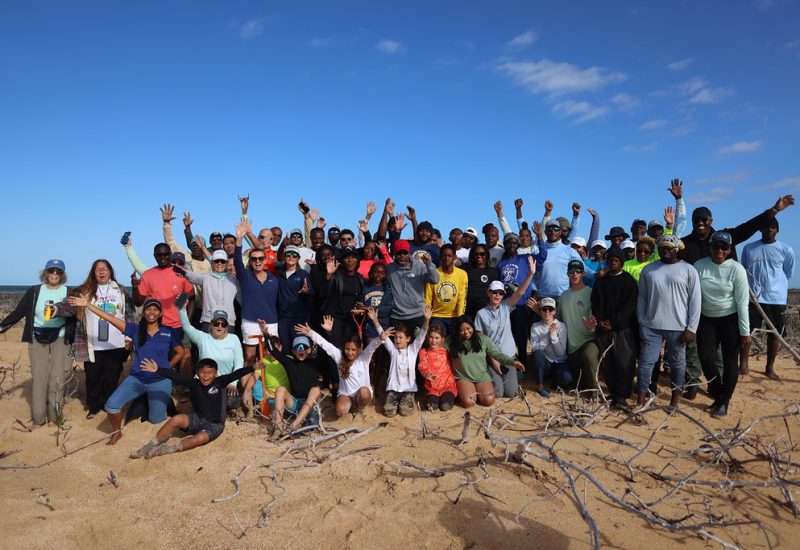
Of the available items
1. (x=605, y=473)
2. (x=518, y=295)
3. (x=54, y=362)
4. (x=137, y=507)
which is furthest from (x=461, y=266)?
(x=54, y=362)

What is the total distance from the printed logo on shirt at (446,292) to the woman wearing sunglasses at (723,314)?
9.04ft

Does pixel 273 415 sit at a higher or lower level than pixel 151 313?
lower

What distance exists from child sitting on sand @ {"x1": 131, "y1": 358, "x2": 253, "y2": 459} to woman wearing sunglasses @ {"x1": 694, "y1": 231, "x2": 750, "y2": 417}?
5.03 meters

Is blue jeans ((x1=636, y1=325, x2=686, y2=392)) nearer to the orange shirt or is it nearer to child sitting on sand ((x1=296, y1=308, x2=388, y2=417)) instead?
the orange shirt

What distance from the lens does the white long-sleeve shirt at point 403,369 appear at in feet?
19.1

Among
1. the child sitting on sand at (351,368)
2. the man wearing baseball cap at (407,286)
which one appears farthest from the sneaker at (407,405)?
the man wearing baseball cap at (407,286)

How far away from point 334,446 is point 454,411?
1.58 metres

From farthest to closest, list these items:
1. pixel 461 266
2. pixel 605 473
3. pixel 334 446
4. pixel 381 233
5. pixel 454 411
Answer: pixel 381 233 → pixel 461 266 → pixel 454 411 → pixel 334 446 → pixel 605 473

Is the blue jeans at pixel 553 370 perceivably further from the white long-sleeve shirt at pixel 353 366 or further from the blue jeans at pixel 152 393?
the blue jeans at pixel 152 393

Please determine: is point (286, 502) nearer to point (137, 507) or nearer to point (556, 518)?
point (137, 507)

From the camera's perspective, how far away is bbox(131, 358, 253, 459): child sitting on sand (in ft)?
16.3

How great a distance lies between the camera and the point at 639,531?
3.59 m

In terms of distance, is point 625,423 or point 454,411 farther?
point 454,411

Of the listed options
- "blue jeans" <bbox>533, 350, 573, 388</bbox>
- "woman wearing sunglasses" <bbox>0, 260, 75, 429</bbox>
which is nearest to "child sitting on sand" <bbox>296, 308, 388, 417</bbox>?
"blue jeans" <bbox>533, 350, 573, 388</bbox>
